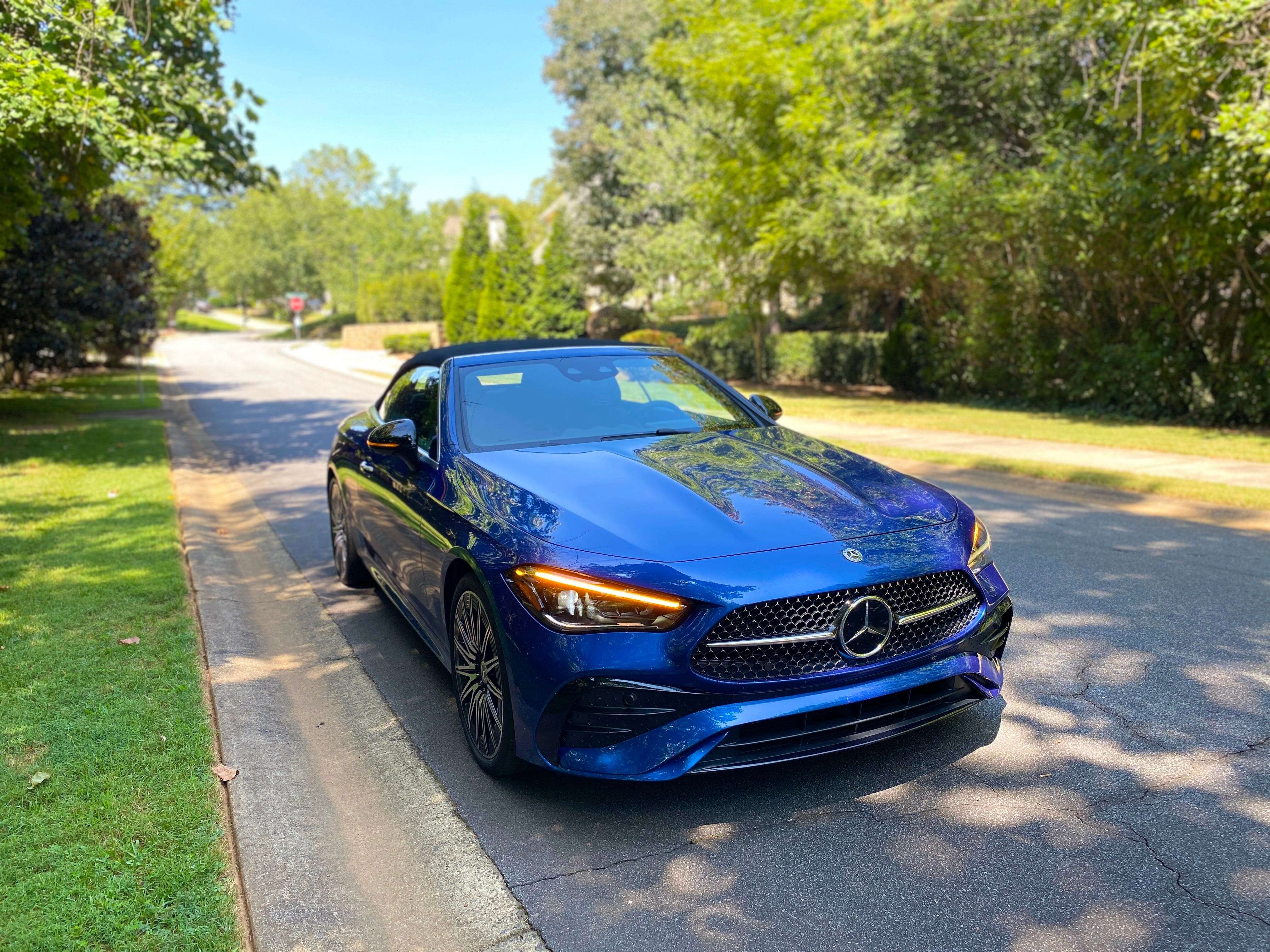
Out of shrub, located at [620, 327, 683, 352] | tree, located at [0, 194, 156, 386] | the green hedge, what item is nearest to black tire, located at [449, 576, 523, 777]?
tree, located at [0, 194, 156, 386]

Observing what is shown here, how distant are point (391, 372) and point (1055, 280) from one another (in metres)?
23.5

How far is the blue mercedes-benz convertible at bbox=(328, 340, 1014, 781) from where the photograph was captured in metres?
3.30

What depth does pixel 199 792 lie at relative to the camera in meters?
3.72

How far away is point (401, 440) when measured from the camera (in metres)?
4.92

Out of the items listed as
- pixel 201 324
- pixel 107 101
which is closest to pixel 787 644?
pixel 107 101

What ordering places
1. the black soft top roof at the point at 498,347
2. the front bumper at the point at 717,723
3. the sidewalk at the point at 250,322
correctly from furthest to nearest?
the sidewalk at the point at 250,322 → the black soft top roof at the point at 498,347 → the front bumper at the point at 717,723

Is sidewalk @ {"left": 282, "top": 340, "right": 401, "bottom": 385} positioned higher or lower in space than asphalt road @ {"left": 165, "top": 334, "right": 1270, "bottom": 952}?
lower

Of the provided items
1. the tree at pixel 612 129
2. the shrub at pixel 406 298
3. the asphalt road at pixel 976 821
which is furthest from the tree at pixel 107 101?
the shrub at pixel 406 298

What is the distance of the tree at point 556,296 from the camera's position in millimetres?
40188

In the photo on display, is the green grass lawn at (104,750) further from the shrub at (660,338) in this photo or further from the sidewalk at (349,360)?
the shrub at (660,338)

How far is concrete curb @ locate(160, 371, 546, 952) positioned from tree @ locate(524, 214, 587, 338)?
34241 millimetres

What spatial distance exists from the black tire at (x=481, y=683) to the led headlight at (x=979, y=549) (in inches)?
70.9

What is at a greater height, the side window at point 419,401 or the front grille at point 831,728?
the side window at point 419,401

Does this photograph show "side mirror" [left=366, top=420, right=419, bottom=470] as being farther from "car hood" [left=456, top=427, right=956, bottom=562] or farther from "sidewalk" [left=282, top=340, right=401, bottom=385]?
"sidewalk" [left=282, top=340, right=401, bottom=385]
